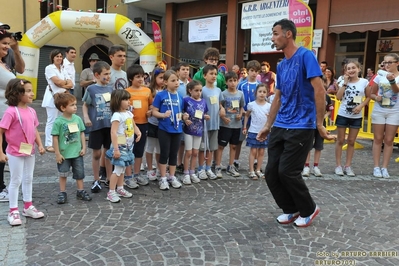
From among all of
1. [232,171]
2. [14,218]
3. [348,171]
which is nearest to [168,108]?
[232,171]

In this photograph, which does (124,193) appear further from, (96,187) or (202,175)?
(202,175)

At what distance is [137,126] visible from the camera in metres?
4.86

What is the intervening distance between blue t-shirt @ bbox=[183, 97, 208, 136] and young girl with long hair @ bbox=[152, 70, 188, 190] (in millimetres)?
137

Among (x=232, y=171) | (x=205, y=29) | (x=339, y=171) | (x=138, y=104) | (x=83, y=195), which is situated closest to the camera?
(x=83, y=195)

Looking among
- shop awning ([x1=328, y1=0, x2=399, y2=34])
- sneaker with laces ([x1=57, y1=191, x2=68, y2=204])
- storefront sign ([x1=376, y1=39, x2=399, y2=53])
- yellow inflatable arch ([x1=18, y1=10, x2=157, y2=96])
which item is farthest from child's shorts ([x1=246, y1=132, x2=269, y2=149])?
storefront sign ([x1=376, y1=39, x2=399, y2=53])

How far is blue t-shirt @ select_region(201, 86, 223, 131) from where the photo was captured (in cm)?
533

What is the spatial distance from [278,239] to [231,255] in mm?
599

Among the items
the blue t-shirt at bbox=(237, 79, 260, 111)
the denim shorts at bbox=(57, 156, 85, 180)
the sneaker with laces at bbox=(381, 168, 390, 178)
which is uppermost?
the blue t-shirt at bbox=(237, 79, 260, 111)

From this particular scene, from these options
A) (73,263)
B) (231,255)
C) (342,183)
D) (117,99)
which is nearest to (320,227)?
(231,255)

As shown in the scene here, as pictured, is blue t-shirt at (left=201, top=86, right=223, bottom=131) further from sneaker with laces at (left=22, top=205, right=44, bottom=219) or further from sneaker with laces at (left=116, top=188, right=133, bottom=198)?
sneaker with laces at (left=22, top=205, right=44, bottom=219)

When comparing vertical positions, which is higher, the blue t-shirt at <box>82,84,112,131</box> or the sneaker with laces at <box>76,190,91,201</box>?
the blue t-shirt at <box>82,84,112,131</box>

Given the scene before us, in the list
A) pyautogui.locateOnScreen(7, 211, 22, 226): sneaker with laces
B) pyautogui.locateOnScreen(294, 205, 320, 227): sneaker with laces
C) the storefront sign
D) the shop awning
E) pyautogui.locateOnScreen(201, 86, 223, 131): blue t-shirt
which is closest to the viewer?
pyautogui.locateOnScreen(7, 211, 22, 226): sneaker with laces

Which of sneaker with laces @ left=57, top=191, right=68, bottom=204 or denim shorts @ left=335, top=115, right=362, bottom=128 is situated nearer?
sneaker with laces @ left=57, top=191, right=68, bottom=204

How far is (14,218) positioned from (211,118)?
2.93 meters
